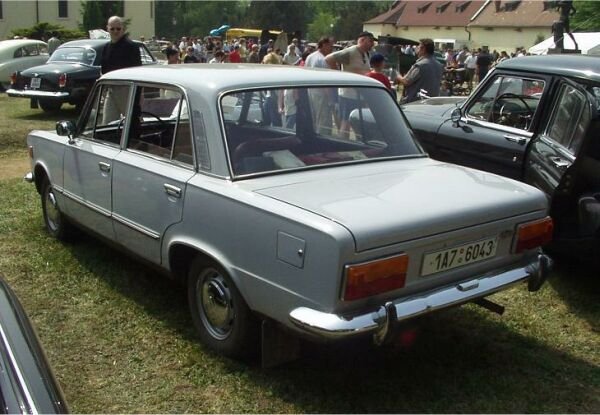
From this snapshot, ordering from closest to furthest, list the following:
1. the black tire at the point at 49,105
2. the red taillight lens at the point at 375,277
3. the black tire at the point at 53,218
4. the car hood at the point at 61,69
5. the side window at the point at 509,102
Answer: the red taillight lens at the point at 375,277
the black tire at the point at 53,218
the side window at the point at 509,102
the car hood at the point at 61,69
the black tire at the point at 49,105

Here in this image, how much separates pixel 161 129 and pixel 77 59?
33.5 feet

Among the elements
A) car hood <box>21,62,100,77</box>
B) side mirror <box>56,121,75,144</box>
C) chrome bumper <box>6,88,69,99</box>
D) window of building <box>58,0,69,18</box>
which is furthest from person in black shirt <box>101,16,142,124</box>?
window of building <box>58,0,69,18</box>

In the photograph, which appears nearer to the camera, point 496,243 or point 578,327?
point 496,243

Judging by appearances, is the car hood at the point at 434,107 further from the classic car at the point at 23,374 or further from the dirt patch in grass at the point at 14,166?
the dirt patch in grass at the point at 14,166

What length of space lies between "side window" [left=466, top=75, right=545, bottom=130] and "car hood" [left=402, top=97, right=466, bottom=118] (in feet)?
1.14

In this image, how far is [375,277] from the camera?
2736 mm

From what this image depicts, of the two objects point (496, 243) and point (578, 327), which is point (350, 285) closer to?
point (496, 243)

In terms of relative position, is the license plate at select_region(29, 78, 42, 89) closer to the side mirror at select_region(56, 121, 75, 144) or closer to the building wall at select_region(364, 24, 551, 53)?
the side mirror at select_region(56, 121, 75, 144)

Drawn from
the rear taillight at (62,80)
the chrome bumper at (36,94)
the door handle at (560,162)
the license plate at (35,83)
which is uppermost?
the door handle at (560,162)

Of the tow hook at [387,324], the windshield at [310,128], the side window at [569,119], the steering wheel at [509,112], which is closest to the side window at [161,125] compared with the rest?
the windshield at [310,128]

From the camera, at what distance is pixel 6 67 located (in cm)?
1645

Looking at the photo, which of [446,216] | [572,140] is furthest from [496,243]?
[572,140]

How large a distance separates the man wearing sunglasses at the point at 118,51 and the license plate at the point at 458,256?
17.3 ft

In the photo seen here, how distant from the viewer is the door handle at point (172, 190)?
347 centimetres
